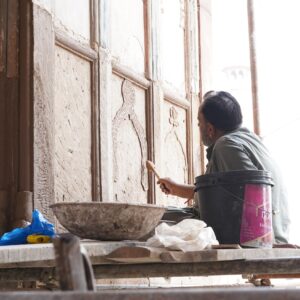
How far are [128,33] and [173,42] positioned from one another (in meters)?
1.03

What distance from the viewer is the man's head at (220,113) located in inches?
181

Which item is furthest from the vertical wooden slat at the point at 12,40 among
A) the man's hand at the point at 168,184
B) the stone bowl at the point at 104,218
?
the stone bowl at the point at 104,218

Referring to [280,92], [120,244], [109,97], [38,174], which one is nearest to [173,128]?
[109,97]

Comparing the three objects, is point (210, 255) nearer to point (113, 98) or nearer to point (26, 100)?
point (26, 100)

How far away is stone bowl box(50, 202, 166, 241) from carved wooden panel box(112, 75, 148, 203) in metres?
2.47

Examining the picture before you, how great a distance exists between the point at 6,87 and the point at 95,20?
4.06ft

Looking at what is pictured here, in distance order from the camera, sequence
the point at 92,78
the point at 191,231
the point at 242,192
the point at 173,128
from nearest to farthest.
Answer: the point at 191,231
the point at 242,192
the point at 92,78
the point at 173,128

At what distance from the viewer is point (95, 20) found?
5.58 meters

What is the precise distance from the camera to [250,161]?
3873 millimetres

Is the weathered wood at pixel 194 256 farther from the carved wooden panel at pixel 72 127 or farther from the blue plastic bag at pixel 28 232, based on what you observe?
the carved wooden panel at pixel 72 127

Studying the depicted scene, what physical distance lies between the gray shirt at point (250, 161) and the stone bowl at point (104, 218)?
76cm

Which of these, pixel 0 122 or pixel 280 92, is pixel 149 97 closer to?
pixel 0 122

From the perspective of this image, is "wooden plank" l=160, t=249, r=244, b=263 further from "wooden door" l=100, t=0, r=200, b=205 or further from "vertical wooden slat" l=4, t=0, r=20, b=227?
"wooden door" l=100, t=0, r=200, b=205

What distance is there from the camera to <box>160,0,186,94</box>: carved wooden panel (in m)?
6.90
